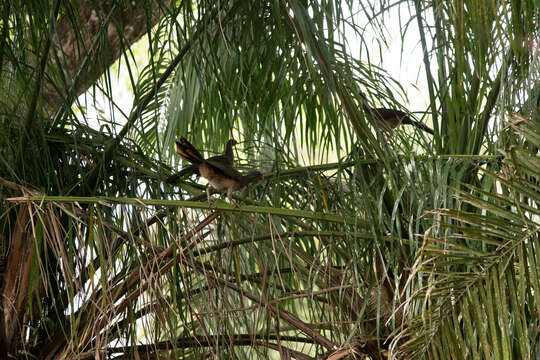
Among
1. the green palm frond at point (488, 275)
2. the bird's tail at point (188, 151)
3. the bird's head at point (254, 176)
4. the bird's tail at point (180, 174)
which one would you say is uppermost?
the bird's tail at point (188, 151)

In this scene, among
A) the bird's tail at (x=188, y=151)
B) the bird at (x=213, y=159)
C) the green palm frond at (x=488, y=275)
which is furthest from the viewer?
the bird at (x=213, y=159)

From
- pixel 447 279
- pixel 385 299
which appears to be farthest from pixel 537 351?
pixel 385 299

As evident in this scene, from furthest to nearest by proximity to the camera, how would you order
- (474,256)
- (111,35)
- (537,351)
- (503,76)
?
(111,35) < (503,76) < (537,351) < (474,256)

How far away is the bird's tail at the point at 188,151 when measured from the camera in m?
1.95

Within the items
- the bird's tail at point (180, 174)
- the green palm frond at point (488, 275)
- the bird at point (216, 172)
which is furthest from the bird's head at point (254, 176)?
the green palm frond at point (488, 275)

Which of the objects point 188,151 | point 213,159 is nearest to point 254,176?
point 213,159

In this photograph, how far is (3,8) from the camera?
1980 mm

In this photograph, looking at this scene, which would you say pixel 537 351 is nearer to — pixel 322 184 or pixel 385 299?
pixel 385 299

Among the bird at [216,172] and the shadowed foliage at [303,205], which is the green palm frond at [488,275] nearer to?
the shadowed foliage at [303,205]

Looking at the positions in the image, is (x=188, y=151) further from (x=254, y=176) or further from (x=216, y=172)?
(x=254, y=176)

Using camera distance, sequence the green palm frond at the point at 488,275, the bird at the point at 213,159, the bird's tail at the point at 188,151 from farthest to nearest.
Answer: the bird at the point at 213,159 → the bird's tail at the point at 188,151 → the green palm frond at the point at 488,275

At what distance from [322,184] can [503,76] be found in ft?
2.14

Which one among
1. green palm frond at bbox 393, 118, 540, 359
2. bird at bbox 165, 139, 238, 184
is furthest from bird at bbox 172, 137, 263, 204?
green palm frond at bbox 393, 118, 540, 359

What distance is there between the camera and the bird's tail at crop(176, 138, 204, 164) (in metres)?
1.95
